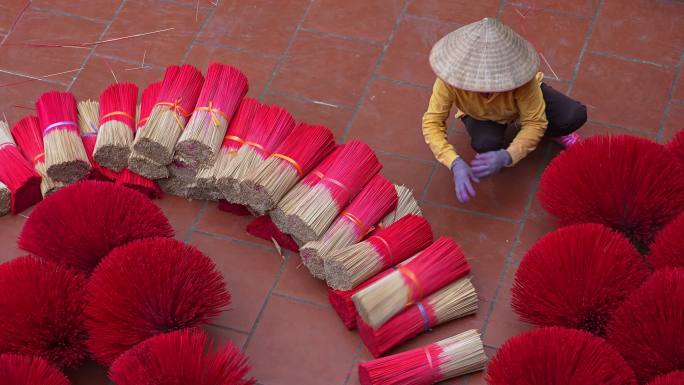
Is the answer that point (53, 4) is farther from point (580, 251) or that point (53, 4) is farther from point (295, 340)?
point (580, 251)

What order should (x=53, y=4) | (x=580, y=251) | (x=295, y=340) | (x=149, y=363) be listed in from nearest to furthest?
(x=149, y=363) < (x=580, y=251) < (x=295, y=340) < (x=53, y=4)

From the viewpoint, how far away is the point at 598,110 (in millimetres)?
3336

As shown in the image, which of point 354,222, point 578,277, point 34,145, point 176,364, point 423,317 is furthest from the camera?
point 34,145

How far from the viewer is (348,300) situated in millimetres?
2805

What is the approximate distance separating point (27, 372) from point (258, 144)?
37.3 inches

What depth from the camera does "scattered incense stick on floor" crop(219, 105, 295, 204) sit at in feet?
9.84

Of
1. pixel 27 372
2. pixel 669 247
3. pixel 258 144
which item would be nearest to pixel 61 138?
pixel 258 144

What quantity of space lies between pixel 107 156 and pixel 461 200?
1.07 meters

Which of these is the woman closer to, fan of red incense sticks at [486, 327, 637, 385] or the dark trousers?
the dark trousers

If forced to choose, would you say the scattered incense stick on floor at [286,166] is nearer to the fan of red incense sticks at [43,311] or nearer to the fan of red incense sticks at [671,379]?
the fan of red incense sticks at [43,311]

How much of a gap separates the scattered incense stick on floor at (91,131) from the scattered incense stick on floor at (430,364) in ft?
3.40

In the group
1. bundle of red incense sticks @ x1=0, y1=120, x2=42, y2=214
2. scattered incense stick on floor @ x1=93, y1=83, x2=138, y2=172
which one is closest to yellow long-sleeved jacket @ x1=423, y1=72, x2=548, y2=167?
scattered incense stick on floor @ x1=93, y1=83, x2=138, y2=172

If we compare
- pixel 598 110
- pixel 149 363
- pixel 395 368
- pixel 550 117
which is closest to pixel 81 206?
pixel 149 363

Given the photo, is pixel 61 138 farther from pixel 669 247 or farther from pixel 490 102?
pixel 669 247
